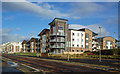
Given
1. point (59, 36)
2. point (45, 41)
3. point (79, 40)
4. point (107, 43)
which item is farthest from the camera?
point (107, 43)

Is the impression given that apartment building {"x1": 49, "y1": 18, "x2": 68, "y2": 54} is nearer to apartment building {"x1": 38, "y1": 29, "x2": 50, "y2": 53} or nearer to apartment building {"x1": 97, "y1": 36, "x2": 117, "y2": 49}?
apartment building {"x1": 38, "y1": 29, "x2": 50, "y2": 53}

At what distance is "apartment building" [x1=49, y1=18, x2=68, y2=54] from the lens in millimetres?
66875

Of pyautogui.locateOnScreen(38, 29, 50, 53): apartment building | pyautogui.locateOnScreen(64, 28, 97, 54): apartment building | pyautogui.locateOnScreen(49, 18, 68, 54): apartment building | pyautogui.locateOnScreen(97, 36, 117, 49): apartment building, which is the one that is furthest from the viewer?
pyautogui.locateOnScreen(97, 36, 117, 49): apartment building

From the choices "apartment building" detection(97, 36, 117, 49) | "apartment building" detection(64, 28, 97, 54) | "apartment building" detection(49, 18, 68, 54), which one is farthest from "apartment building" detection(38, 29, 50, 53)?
"apartment building" detection(97, 36, 117, 49)

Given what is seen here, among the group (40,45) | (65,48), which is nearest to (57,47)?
(65,48)

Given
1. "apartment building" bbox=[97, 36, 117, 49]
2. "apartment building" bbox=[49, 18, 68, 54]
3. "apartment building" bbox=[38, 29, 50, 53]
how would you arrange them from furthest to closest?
"apartment building" bbox=[97, 36, 117, 49] → "apartment building" bbox=[38, 29, 50, 53] → "apartment building" bbox=[49, 18, 68, 54]

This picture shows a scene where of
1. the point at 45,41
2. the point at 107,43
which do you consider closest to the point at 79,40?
the point at 45,41

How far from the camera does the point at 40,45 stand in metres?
86.8

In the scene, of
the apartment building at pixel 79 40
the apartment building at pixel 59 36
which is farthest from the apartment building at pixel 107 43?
the apartment building at pixel 59 36

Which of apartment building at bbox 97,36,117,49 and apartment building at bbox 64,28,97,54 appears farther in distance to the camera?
apartment building at bbox 97,36,117,49

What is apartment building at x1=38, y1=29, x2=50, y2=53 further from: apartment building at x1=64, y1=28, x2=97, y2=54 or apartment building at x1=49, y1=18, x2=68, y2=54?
apartment building at x1=64, y1=28, x2=97, y2=54

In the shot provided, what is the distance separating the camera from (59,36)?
68062 millimetres

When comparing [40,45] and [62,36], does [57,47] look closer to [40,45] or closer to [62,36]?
[62,36]

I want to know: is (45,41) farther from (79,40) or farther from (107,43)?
(107,43)
